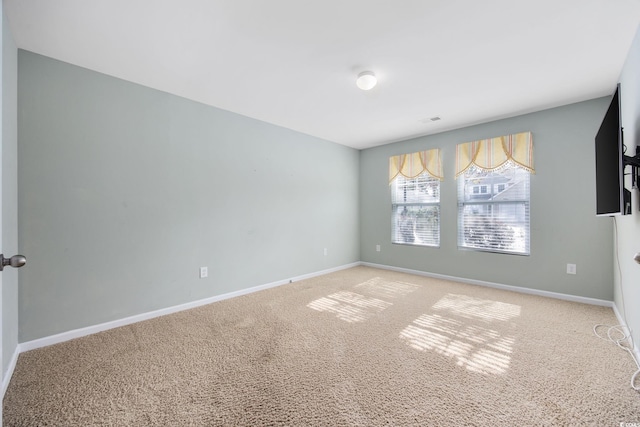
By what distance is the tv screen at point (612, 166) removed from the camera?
A: 1.89 meters

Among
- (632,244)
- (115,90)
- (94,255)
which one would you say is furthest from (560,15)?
(94,255)

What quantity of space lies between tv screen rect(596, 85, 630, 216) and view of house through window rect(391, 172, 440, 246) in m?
2.19

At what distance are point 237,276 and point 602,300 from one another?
410cm

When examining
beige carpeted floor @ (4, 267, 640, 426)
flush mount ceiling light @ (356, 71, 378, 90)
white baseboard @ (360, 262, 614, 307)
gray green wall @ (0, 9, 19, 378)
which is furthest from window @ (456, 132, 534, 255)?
gray green wall @ (0, 9, 19, 378)

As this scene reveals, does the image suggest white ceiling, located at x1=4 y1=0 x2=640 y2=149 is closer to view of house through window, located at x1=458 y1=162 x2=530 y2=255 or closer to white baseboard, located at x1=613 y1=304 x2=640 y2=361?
view of house through window, located at x1=458 y1=162 x2=530 y2=255

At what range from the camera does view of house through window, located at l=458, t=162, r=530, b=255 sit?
3707mm

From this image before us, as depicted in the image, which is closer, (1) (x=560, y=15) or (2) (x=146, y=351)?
(1) (x=560, y=15)

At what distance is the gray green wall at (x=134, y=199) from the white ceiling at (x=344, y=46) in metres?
0.27

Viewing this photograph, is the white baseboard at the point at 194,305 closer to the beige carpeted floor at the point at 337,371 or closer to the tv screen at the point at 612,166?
the beige carpeted floor at the point at 337,371

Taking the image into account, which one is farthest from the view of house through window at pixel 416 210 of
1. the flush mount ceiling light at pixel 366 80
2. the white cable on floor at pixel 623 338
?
the flush mount ceiling light at pixel 366 80

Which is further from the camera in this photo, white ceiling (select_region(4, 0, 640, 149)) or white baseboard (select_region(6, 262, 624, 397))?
white baseboard (select_region(6, 262, 624, 397))

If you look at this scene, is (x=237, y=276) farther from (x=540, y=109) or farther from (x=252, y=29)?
(x=540, y=109)

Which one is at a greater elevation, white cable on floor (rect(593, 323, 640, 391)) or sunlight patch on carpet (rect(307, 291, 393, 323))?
sunlight patch on carpet (rect(307, 291, 393, 323))

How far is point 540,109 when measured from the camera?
3504mm
